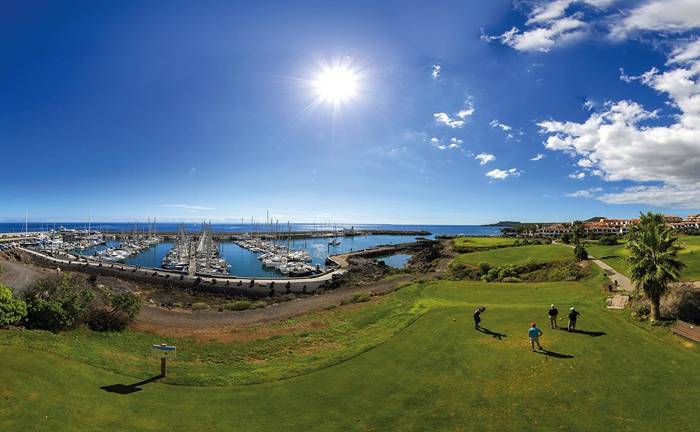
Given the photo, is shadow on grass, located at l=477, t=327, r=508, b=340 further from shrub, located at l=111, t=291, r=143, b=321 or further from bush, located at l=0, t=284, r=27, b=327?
bush, located at l=0, t=284, r=27, b=327

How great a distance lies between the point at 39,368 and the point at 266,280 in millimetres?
47700

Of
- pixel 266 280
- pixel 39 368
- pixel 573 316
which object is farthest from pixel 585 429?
pixel 266 280

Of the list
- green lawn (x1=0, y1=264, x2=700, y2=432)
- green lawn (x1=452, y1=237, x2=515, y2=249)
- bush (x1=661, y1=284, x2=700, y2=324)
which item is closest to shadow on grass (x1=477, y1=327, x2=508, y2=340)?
green lawn (x1=0, y1=264, x2=700, y2=432)

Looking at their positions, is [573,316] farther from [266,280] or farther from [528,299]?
[266,280]

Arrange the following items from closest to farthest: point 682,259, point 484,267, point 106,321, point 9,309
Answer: point 9,309 < point 106,321 < point 682,259 < point 484,267

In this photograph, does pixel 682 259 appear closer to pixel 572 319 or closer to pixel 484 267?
pixel 484 267

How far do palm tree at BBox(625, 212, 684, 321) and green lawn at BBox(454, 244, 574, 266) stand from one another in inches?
1362

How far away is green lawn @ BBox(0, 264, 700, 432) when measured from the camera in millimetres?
11570

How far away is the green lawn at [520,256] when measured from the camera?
186 feet

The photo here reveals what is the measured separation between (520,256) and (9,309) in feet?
206

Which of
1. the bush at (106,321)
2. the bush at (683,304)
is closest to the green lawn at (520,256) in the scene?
the bush at (683,304)

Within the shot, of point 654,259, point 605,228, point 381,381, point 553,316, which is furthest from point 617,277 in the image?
point 605,228

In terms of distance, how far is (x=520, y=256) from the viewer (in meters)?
61.7

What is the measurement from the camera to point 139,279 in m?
63.7
